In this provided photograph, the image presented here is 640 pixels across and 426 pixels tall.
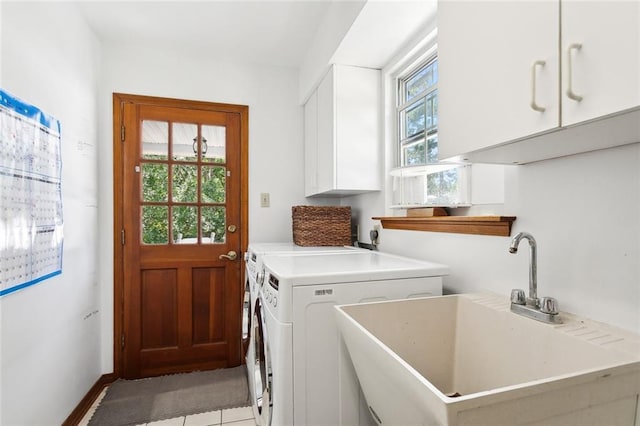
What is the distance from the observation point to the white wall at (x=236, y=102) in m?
2.31

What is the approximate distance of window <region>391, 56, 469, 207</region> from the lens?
1499mm

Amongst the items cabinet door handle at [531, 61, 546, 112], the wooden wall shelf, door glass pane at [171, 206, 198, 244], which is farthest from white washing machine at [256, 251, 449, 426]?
door glass pane at [171, 206, 198, 244]

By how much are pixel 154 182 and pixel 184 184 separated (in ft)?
0.69

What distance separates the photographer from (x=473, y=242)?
130 centimetres

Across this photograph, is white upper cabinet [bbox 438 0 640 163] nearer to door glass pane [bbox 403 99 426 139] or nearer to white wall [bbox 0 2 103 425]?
door glass pane [bbox 403 99 426 139]

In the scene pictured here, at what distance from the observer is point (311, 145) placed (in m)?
2.48

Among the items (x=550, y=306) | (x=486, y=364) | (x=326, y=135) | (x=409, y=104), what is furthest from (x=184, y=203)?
(x=550, y=306)

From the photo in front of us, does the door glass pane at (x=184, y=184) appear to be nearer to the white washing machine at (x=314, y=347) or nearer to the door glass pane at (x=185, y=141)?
the door glass pane at (x=185, y=141)

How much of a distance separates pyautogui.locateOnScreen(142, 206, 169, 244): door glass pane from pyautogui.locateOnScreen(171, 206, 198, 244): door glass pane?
57 mm

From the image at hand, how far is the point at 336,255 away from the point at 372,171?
2.06 ft

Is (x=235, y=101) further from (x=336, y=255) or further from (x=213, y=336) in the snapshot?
(x=213, y=336)

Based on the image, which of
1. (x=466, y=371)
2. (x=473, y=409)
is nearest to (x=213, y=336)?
(x=466, y=371)

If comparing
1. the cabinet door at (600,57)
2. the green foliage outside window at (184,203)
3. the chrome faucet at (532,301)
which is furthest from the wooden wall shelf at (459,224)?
the green foliage outside window at (184,203)

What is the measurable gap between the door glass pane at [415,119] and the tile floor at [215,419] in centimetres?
192
